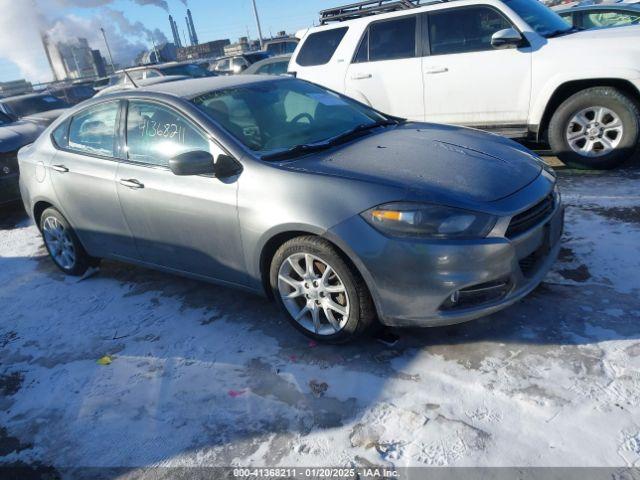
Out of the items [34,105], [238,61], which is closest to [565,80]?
[34,105]

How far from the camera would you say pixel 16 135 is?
24.8ft

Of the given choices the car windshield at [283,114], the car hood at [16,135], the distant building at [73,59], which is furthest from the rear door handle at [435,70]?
the distant building at [73,59]

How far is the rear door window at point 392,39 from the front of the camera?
6191 mm

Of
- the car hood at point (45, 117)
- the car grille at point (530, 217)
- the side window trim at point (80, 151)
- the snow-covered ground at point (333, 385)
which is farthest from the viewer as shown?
the car hood at point (45, 117)

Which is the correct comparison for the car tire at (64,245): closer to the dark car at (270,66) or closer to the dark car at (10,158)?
the dark car at (10,158)

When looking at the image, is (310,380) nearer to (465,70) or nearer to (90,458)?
(90,458)

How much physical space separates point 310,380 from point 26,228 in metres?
5.44

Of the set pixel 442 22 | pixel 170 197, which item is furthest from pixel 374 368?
pixel 442 22

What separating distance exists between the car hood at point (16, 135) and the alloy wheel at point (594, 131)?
7.17 meters

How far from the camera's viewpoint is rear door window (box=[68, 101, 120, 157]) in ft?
13.0

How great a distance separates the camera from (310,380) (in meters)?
2.84

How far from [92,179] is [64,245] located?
104cm

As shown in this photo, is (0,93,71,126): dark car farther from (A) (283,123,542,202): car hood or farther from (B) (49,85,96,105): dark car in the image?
(A) (283,123,542,202): car hood

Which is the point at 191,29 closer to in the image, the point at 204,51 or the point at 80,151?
the point at 204,51
